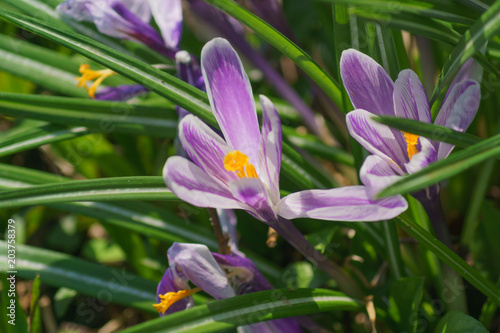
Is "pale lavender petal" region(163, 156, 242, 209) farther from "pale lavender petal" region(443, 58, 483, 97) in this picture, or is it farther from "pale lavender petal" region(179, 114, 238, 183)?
"pale lavender petal" region(443, 58, 483, 97)

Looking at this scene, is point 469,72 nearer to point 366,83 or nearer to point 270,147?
point 366,83

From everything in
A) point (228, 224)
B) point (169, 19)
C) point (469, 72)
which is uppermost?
point (169, 19)

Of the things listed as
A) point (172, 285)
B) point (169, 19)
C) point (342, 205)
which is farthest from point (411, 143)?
point (169, 19)

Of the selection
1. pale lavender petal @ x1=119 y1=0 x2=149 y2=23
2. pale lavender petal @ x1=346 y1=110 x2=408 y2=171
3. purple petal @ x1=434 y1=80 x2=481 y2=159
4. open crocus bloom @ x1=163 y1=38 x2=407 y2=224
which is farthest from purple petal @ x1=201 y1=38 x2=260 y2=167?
pale lavender petal @ x1=119 y1=0 x2=149 y2=23

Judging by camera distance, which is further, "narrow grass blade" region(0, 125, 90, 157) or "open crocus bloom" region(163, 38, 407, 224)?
"narrow grass blade" region(0, 125, 90, 157)

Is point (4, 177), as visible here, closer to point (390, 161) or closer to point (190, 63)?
point (190, 63)

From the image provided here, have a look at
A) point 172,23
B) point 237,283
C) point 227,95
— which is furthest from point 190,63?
point 237,283

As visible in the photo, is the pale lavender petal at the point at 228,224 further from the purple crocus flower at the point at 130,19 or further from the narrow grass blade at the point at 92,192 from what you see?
the purple crocus flower at the point at 130,19
